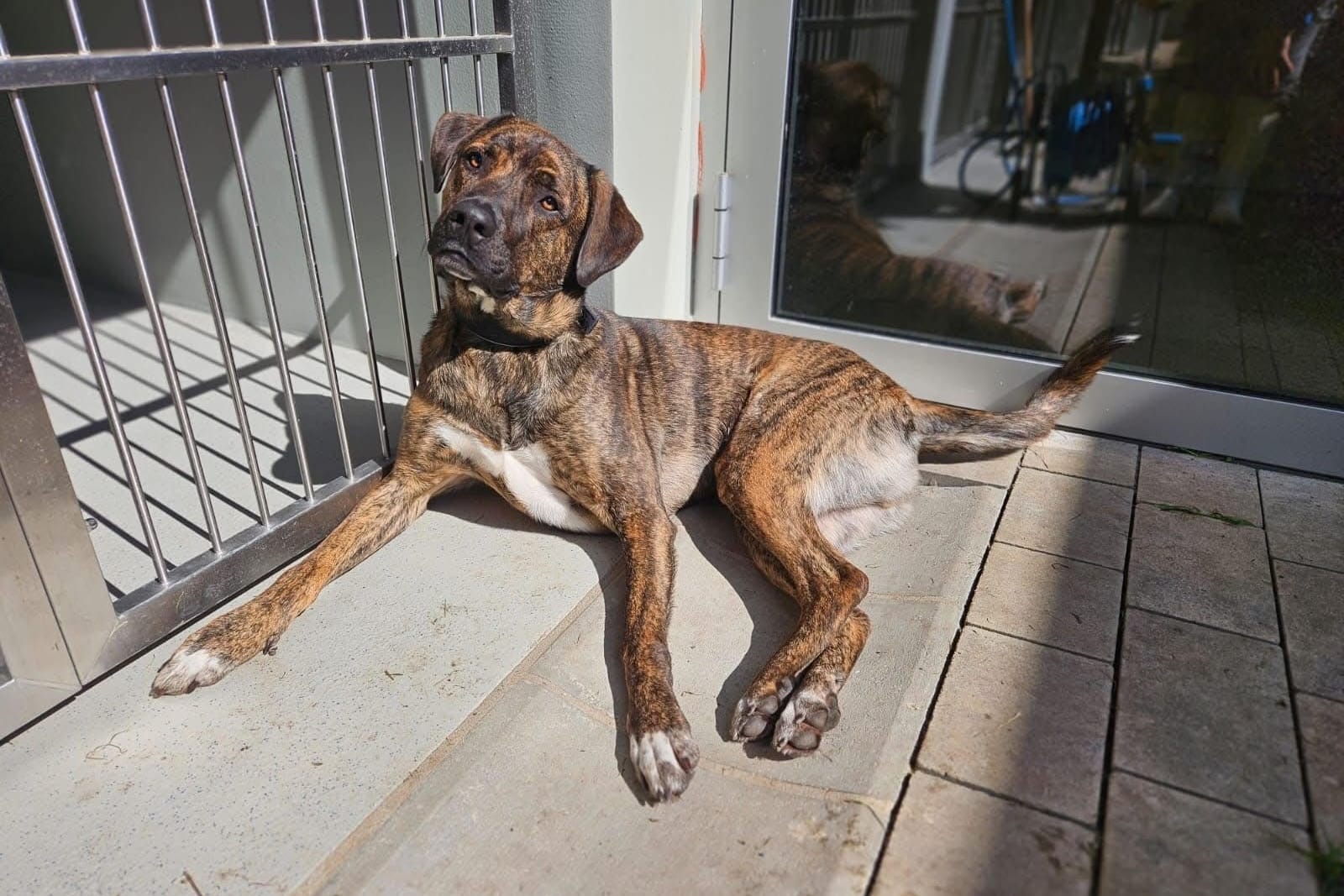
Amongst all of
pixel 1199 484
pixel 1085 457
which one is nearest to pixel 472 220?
pixel 1085 457

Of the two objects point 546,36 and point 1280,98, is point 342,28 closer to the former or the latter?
point 546,36

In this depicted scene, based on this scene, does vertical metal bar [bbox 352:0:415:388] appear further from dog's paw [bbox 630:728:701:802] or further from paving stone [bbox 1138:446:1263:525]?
paving stone [bbox 1138:446:1263:525]

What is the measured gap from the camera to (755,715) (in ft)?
7.16

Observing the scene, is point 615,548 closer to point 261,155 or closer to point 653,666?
point 653,666

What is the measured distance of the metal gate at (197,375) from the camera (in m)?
2.03

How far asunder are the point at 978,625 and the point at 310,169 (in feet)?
11.5

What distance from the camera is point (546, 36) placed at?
3.21m

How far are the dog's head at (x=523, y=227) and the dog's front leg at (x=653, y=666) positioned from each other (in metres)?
0.76

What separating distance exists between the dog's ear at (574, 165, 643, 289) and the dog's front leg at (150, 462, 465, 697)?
0.86 m

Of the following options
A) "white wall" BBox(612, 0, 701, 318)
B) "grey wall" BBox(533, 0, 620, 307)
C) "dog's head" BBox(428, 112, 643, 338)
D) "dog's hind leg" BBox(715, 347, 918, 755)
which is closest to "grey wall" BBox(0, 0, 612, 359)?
"grey wall" BBox(533, 0, 620, 307)

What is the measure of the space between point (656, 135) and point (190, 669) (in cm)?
270

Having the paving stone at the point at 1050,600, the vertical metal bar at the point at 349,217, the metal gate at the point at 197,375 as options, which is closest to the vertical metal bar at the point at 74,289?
the metal gate at the point at 197,375

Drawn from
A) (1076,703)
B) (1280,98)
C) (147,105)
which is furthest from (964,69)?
(147,105)

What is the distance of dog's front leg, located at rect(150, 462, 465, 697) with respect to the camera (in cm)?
230
